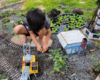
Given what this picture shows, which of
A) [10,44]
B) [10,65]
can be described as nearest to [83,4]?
[10,44]

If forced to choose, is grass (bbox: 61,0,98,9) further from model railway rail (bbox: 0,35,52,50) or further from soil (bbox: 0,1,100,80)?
model railway rail (bbox: 0,35,52,50)

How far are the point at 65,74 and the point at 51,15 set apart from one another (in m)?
2.55

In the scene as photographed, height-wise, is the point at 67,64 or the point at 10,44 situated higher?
the point at 10,44

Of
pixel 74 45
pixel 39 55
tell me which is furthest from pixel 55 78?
pixel 74 45

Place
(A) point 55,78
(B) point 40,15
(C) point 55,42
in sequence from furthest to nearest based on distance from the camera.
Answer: (C) point 55,42
(A) point 55,78
(B) point 40,15

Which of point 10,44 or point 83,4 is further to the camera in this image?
point 83,4

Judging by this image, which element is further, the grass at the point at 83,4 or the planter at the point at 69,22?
the grass at the point at 83,4

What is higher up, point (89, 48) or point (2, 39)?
point (2, 39)

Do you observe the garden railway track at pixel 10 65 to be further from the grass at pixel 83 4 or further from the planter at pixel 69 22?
the grass at pixel 83 4

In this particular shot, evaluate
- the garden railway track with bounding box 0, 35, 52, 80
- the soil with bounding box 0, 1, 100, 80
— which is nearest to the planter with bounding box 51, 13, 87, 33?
the soil with bounding box 0, 1, 100, 80

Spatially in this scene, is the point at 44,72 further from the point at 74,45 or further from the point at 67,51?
the point at 74,45

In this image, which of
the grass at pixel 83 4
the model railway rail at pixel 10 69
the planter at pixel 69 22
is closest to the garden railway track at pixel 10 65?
the model railway rail at pixel 10 69

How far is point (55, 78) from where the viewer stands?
5.49ft

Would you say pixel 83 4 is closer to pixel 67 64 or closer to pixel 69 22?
pixel 69 22
